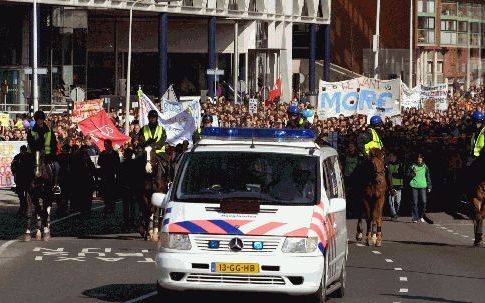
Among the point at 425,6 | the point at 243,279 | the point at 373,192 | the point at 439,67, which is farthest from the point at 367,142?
the point at 439,67

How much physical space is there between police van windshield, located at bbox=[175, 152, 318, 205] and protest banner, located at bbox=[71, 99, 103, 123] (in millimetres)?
29039

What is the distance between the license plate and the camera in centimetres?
1545

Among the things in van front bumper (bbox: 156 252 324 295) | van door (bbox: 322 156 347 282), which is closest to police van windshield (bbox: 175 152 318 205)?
van door (bbox: 322 156 347 282)

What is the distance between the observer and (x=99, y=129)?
42156 mm

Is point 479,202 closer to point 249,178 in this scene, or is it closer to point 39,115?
point 39,115

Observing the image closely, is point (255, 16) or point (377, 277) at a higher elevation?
point (255, 16)

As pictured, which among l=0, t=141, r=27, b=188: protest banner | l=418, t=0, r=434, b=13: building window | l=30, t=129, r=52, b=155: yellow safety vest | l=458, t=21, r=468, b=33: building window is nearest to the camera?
l=30, t=129, r=52, b=155: yellow safety vest

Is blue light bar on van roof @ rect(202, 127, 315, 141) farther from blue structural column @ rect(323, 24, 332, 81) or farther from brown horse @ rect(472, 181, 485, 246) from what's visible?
blue structural column @ rect(323, 24, 332, 81)

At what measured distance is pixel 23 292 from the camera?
18.1 meters

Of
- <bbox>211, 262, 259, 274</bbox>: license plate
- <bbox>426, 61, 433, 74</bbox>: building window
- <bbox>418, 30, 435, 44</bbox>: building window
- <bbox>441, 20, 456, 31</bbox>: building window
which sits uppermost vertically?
<bbox>441, 20, 456, 31</bbox>: building window

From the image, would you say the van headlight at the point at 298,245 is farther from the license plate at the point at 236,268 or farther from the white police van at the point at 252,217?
the license plate at the point at 236,268

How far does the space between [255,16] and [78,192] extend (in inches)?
2249

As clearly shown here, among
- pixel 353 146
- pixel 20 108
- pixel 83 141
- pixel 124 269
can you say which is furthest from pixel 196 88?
pixel 124 269

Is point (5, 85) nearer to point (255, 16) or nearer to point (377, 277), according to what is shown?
point (255, 16)
